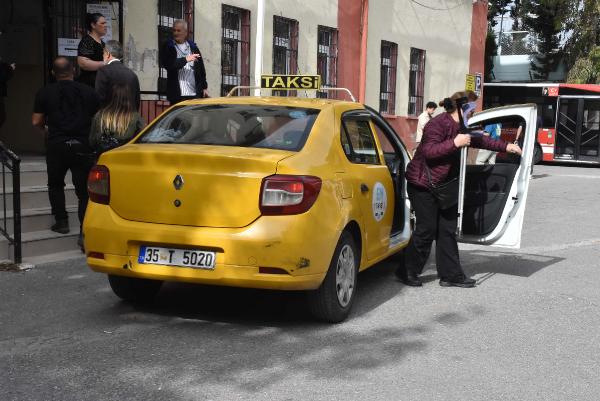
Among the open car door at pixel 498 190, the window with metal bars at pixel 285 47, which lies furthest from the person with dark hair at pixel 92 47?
the window with metal bars at pixel 285 47

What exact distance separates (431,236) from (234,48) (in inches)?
332

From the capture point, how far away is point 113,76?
7.71 m

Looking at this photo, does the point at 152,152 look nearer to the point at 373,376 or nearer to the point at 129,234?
the point at 129,234

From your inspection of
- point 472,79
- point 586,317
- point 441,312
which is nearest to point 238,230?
point 441,312

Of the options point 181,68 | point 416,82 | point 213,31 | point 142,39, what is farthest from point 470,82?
point 181,68

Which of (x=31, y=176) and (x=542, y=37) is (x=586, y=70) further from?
(x=31, y=176)

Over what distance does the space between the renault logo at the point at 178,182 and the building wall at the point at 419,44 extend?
1372cm

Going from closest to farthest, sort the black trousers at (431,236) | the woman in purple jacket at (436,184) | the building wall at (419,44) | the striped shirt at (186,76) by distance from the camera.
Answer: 1. the woman in purple jacket at (436,184)
2. the black trousers at (431,236)
3. the striped shirt at (186,76)
4. the building wall at (419,44)

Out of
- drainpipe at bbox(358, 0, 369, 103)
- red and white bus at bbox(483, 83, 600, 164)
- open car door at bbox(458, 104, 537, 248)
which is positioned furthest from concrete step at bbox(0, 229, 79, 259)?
red and white bus at bbox(483, 83, 600, 164)

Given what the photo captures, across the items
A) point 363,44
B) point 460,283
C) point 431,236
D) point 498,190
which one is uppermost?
point 363,44

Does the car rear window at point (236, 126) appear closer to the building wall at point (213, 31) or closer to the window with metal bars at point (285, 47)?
the building wall at point (213, 31)

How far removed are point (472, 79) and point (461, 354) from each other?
1564 centimetres

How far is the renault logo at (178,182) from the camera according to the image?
504cm

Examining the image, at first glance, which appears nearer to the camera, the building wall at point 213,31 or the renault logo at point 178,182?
the renault logo at point 178,182
